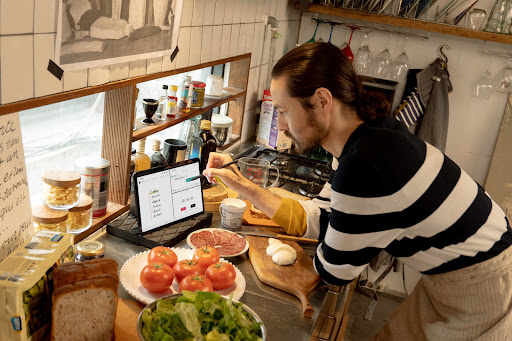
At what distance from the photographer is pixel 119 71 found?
1465 mm

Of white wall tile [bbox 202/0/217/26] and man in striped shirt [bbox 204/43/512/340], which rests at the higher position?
white wall tile [bbox 202/0/217/26]

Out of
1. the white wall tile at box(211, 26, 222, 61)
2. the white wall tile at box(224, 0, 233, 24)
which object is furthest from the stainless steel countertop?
the white wall tile at box(224, 0, 233, 24)

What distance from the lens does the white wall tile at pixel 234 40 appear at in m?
2.32

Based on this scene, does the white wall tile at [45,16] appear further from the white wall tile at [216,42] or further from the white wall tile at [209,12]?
the white wall tile at [216,42]

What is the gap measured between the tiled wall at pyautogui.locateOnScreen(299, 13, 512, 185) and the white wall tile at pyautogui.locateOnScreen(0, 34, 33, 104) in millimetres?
2649

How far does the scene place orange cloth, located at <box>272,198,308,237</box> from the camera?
1.77 metres

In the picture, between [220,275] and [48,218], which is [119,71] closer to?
[48,218]

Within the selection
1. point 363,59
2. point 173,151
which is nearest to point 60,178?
point 173,151

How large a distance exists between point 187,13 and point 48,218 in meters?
0.88

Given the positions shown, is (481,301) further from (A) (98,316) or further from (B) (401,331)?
(A) (98,316)

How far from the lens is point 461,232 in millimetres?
1396

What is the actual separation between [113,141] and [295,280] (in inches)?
29.3

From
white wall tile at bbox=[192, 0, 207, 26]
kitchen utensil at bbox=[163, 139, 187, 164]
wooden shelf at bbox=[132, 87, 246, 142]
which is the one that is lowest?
kitchen utensil at bbox=[163, 139, 187, 164]

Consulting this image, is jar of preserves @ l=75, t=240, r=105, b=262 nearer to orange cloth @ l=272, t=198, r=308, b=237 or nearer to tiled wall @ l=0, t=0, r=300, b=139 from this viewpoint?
tiled wall @ l=0, t=0, r=300, b=139
